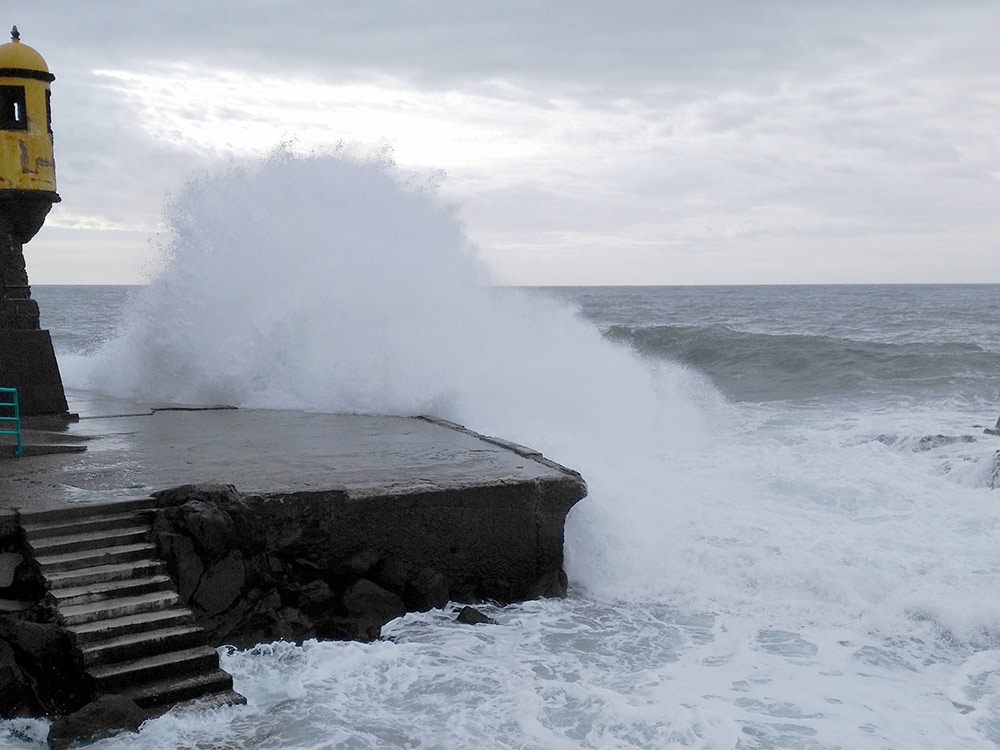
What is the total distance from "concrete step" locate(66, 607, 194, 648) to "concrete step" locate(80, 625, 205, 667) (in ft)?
0.06

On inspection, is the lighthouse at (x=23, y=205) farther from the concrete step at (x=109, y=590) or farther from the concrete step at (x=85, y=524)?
the concrete step at (x=109, y=590)

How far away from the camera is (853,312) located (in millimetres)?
46062

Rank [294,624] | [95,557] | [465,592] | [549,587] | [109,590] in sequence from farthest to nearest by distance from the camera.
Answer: [549,587] → [465,592] → [294,624] → [95,557] → [109,590]

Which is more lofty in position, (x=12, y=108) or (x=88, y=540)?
(x=12, y=108)

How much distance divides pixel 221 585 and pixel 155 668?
2.86ft

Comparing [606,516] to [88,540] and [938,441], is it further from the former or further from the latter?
[938,441]

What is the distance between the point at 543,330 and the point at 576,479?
24.4 feet

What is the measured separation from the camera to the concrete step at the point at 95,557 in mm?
4855

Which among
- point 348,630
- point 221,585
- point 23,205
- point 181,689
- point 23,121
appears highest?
point 23,121

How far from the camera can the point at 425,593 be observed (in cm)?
602

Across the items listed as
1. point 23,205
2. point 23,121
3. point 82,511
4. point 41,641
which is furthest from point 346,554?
point 23,121

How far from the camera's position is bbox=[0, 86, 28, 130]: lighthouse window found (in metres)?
7.62

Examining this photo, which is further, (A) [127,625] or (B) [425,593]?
(B) [425,593]

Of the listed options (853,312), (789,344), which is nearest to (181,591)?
(789,344)
